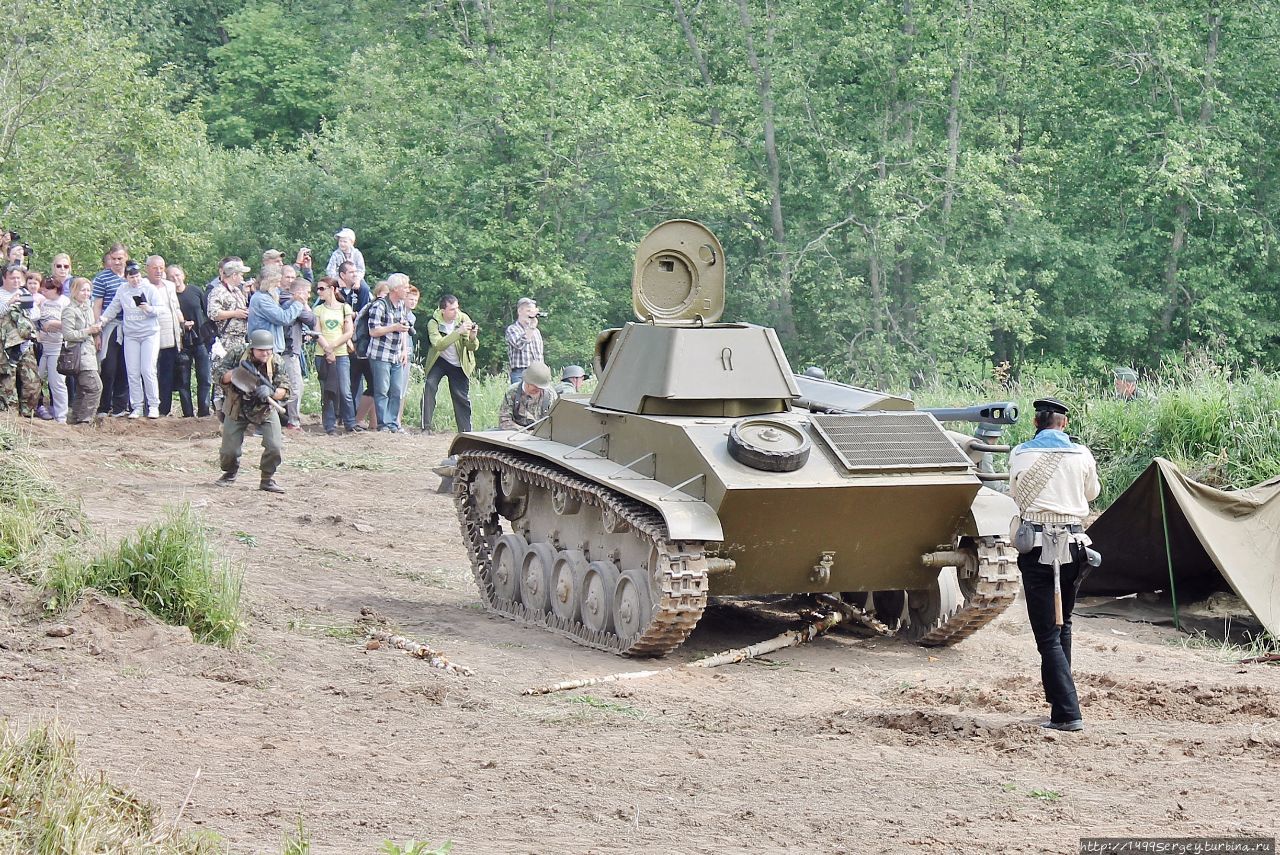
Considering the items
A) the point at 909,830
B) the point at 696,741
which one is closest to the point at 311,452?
the point at 696,741

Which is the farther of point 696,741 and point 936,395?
point 936,395

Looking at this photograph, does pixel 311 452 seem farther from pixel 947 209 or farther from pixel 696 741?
pixel 947 209

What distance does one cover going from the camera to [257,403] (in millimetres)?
16125

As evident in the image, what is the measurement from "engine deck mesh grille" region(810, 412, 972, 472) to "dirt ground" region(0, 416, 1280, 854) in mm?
1366

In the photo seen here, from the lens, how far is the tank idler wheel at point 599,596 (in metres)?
11.4

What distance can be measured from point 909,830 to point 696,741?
1.85 metres

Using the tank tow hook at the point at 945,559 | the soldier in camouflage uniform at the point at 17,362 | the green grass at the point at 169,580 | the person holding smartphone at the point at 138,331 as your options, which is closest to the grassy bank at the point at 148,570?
the green grass at the point at 169,580

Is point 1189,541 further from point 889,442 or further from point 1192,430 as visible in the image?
point 1192,430

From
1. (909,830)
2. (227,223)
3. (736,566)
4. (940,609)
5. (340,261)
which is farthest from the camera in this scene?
(227,223)

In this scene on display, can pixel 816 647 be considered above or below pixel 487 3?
below

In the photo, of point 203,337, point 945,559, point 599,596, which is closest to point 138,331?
point 203,337

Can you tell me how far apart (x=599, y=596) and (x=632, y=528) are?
641mm

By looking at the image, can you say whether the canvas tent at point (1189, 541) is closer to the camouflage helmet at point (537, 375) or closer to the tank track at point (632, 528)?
the tank track at point (632, 528)

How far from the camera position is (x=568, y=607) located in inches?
475
